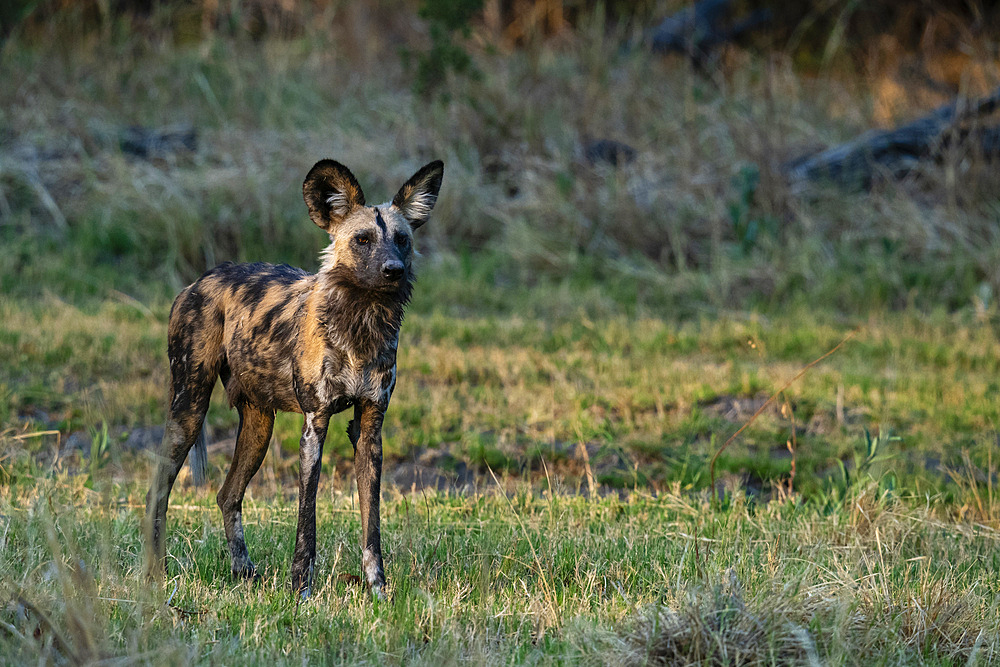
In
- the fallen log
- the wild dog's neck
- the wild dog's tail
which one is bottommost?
the wild dog's tail

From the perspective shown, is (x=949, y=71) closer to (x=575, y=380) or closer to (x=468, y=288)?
(x=468, y=288)

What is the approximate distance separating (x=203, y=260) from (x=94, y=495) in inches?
224

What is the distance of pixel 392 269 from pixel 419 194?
0.51m

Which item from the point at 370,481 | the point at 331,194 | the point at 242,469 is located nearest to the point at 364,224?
the point at 331,194

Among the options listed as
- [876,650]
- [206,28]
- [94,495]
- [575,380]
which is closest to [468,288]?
[575,380]

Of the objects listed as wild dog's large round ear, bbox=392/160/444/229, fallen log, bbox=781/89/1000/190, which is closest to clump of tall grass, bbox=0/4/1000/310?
fallen log, bbox=781/89/1000/190

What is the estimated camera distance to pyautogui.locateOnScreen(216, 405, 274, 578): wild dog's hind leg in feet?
13.7

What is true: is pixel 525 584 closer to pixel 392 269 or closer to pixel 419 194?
pixel 392 269

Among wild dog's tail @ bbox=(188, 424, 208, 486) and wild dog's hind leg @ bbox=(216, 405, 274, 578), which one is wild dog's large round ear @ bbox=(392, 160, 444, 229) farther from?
wild dog's tail @ bbox=(188, 424, 208, 486)

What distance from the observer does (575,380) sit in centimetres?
735

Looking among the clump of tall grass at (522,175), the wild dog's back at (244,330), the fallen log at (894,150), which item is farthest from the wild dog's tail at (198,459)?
the fallen log at (894,150)

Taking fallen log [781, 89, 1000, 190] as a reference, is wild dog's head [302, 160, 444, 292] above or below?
above

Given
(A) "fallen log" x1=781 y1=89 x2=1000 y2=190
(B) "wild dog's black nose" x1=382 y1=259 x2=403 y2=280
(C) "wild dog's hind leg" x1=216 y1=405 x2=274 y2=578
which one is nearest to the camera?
(B) "wild dog's black nose" x1=382 y1=259 x2=403 y2=280

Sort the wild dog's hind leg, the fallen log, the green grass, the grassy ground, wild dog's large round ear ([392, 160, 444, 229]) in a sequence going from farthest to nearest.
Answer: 1. the fallen log
2. the wild dog's hind leg
3. wild dog's large round ear ([392, 160, 444, 229])
4. the grassy ground
5. the green grass
